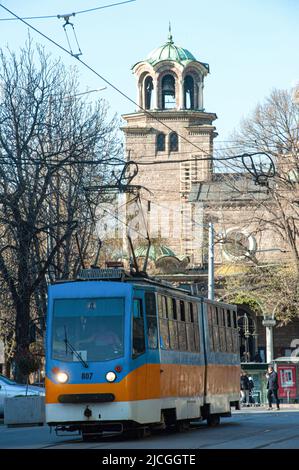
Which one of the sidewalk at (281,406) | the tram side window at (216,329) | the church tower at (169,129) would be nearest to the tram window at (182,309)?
the tram side window at (216,329)

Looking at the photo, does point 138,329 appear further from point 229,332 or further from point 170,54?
point 170,54

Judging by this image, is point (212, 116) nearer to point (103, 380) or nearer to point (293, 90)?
point (293, 90)

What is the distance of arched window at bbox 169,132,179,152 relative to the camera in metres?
99.4

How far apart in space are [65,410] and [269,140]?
34.0m

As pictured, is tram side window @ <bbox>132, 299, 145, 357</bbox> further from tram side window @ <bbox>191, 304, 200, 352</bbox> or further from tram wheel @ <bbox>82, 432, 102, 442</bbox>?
tram side window @ <bbox>191, 304, 200, 352</bbox>

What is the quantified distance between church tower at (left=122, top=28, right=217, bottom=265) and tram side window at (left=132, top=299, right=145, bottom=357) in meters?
72.8

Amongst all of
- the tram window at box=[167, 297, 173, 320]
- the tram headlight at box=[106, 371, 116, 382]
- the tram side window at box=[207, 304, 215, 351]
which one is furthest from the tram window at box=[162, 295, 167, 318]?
the tram side window at box=[207, 304, 215, 351]

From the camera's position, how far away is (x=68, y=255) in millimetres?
41688

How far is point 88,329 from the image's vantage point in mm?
22703

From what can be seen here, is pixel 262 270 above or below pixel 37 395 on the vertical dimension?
above

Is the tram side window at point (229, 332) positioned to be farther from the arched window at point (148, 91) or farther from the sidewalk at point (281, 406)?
the arched window at point (148, 91)

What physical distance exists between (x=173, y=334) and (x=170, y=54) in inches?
3048
